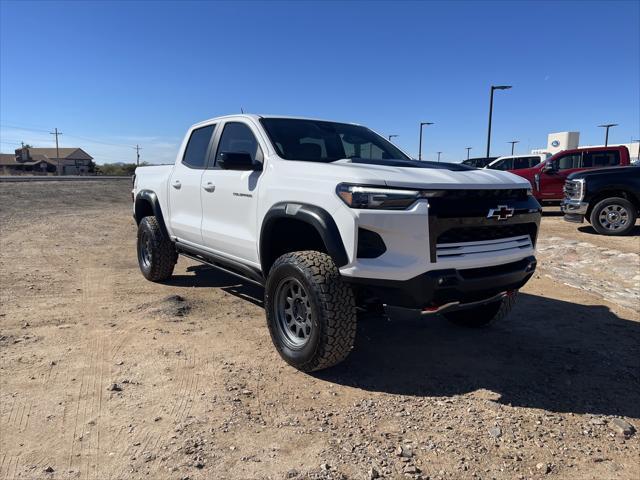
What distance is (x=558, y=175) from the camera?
14.5m

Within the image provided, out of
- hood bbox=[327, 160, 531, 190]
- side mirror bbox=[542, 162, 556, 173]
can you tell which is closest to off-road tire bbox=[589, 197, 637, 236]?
side mirror bbox=[542, 162, 556, 173]

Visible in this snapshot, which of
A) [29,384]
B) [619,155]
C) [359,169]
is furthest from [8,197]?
[619,155]

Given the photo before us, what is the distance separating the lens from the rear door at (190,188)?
A: 5.14 metres

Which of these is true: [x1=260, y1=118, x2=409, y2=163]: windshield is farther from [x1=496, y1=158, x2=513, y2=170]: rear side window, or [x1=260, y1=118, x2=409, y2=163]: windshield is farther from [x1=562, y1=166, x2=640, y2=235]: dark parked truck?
[x1=496, y1=158, x2=513, y2=170]: rear side window

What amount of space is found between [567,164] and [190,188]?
42.8 ft

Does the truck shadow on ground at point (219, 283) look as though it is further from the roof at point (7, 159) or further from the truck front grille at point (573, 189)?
the roof at point (7, 159)

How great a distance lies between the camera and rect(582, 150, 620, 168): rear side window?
14.6 meters

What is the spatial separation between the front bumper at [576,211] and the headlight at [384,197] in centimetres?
872

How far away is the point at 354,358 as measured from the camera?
3975 millimetres

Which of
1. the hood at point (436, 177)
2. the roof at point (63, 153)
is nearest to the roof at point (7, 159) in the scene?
the roof at point (63, 153)

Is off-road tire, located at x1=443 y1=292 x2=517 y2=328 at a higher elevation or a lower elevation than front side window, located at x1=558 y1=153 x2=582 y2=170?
lower

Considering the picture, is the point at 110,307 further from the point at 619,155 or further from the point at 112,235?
the point at 619,155

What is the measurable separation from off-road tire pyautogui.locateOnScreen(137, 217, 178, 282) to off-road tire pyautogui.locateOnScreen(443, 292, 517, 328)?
344 cm

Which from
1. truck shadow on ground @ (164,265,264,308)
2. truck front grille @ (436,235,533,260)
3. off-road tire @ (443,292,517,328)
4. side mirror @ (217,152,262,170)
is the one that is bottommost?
truck shadow on ground @ (164,265,264,308)
